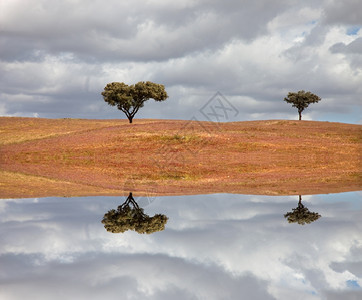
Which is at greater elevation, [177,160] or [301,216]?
[177,160]

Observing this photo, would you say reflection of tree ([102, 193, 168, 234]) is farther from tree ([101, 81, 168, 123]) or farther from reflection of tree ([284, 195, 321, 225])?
tree ([101, 81, 168, 123])

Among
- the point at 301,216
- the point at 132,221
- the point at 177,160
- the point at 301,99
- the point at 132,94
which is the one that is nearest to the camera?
→ the point at 132,221

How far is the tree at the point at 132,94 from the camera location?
106 metres

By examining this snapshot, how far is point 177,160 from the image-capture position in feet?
197

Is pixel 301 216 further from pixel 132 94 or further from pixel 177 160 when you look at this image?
pixel 132 94

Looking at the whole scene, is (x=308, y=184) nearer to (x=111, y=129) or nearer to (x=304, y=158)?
(x=304, y=158)

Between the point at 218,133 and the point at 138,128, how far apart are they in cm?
1528

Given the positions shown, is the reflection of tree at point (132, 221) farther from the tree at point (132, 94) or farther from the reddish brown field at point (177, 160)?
the tree at point (132, 94)

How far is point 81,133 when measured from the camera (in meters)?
86.3

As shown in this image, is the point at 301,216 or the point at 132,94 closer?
the point at 301,216

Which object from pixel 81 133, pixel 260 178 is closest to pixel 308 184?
pixel 260 178

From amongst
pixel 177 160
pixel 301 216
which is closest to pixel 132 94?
pixel 177 160

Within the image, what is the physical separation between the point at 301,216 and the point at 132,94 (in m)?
91.5

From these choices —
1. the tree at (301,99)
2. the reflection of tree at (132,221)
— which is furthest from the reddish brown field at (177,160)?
the tree at (301,99)
